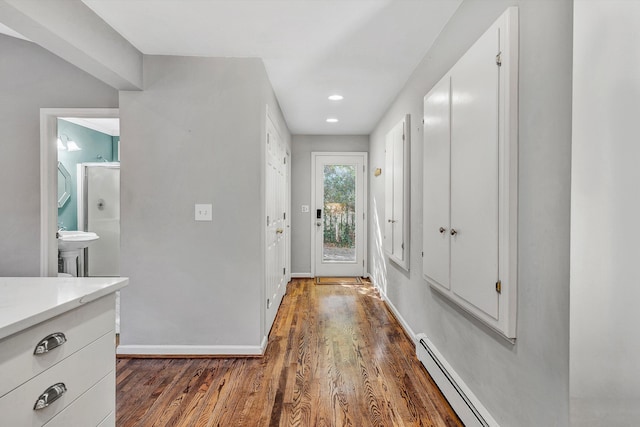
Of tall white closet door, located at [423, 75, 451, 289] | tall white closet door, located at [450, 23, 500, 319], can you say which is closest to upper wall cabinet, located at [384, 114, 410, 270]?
tall white closet door, located at [423, 75, 451, 289]

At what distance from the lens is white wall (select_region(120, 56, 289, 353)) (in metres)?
2.68

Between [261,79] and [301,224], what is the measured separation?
3.11 m

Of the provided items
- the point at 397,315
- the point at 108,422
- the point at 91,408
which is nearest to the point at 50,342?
the point at 91,408

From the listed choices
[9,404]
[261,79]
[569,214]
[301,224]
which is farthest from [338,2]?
[301,224]

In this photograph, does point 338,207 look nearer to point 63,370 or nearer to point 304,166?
point 304,166

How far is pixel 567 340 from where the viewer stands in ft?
3.62

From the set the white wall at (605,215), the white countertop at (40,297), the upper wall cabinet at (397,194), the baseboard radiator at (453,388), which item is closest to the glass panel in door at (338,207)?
the upper wall cabinet at (397,194)

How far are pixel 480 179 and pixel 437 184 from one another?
60 cm

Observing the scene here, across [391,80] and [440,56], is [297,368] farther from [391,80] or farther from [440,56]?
[391,80]

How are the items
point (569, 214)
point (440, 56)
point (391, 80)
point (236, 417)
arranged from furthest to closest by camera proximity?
1. point (391, 80)
2. point (440, 56)
3. point (236, 417)
4. point (569, 214)

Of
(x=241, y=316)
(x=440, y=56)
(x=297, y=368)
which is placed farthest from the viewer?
(x=241, y=316)

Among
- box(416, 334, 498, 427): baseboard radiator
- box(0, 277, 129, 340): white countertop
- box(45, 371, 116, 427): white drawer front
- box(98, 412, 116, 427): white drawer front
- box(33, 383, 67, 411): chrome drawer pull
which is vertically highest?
box(0, 277, 129, 340): white countertop

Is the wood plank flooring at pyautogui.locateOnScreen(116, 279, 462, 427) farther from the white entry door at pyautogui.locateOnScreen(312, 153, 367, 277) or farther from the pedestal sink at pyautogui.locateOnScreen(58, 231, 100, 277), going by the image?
the white entry door at pyautogui.locateOnScreen(312, 153, 367, 277)

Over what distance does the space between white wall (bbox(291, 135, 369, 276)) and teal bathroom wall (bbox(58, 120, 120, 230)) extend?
2.96 metres
